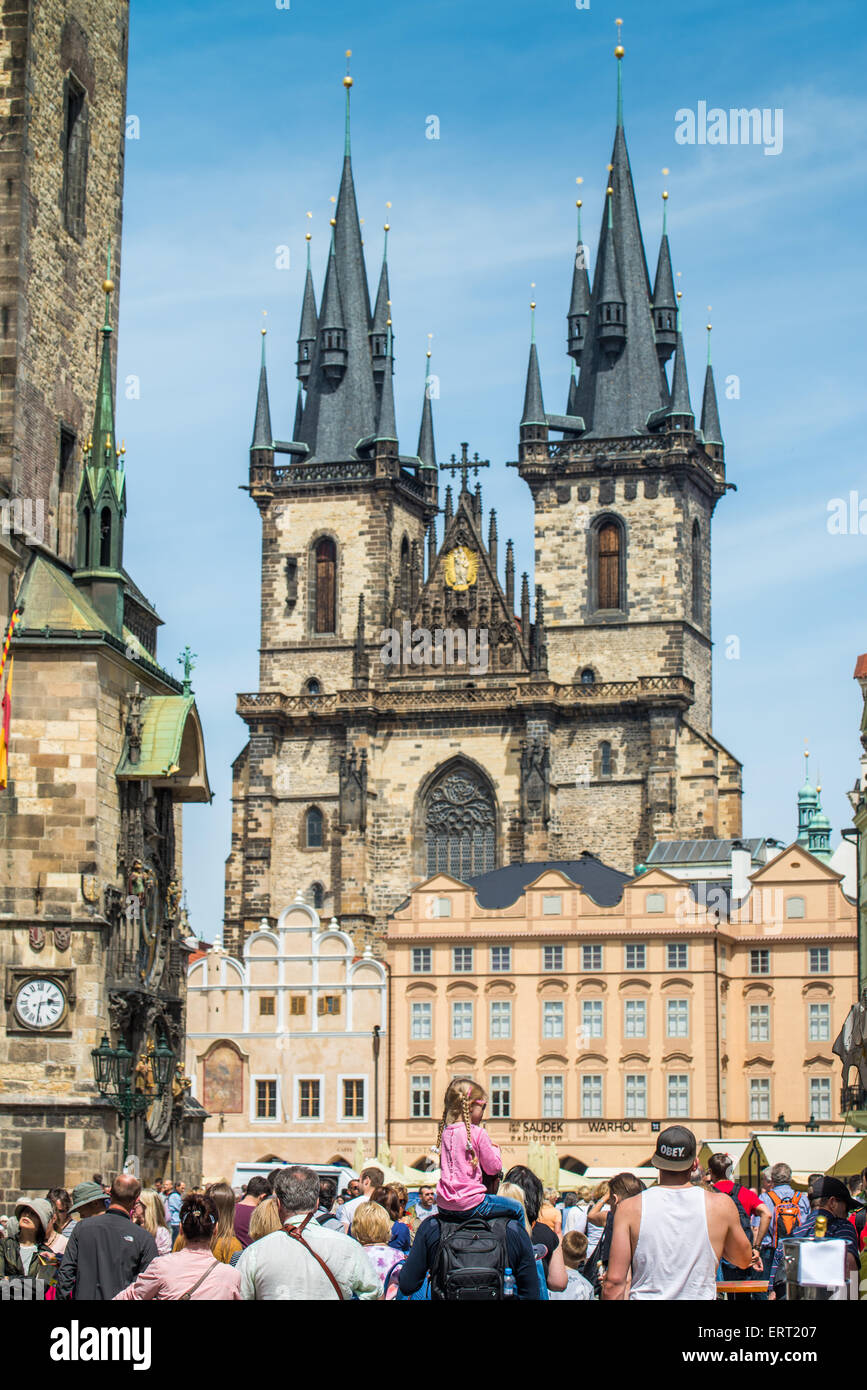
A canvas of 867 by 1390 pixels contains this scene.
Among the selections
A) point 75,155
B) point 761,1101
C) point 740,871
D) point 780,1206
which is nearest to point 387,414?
point 740,871

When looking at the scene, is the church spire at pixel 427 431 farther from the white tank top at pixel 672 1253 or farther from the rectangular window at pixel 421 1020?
the white tank top at pixel 672 1253

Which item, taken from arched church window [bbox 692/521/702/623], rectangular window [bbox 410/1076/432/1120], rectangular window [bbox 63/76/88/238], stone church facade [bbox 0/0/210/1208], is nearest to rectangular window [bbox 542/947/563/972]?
rectangular window [bbox 410/1076/432/1120]

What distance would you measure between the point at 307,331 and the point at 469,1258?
6856 cm

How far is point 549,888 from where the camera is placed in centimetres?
6078

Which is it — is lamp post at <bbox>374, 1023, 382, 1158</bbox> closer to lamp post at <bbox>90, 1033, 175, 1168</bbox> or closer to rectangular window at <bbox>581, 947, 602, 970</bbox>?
rectangular window at <bbox>581, 947, 602, 970</bbox>

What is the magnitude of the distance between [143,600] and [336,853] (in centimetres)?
3615

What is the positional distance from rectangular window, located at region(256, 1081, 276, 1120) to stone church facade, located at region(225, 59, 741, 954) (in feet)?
20.9

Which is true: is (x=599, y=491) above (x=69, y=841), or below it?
above

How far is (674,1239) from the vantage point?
7.87m

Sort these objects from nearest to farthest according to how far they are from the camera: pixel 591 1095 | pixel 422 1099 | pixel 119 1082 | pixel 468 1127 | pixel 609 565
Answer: pixel 468 1127 < pixel 119 1082 < pixel 591 1095 < pixel 422 1099 < pixel 609 565

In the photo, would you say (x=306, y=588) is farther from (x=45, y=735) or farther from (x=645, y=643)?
(x=45, y=735)

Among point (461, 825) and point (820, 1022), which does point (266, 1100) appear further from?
point (820, 1022)
